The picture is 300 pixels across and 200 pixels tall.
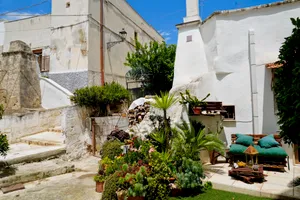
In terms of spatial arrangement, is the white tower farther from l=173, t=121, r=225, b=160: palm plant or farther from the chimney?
l=173, t=121, r=225, b=160: palm plant

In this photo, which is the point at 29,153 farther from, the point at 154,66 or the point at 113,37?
the point at 113,37

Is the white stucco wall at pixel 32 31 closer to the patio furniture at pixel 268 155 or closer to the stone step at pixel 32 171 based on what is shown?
the stone step at pixel 32 171

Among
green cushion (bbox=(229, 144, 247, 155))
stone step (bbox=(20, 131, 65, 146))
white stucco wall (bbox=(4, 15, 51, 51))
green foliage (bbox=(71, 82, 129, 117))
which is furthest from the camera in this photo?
white stucco wall (bbox=(4, 15, 51, 51))

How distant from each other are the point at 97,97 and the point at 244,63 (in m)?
6.30

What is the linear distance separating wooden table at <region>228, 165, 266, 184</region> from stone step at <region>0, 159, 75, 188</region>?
5.30 meters

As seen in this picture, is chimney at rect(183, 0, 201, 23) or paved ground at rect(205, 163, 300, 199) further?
chimney at rect(183, 0, 201, 23)

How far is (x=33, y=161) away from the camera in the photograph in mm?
6848

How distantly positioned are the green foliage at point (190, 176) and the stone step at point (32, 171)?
4059 mm

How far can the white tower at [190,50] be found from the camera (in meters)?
8.88

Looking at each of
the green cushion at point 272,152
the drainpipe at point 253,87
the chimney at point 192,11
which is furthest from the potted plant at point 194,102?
the chimney at point 192,11

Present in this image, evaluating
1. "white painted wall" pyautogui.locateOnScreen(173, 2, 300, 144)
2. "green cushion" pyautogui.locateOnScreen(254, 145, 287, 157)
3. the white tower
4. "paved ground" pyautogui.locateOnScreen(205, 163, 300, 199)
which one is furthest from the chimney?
"paved ground" pyautogui.locateOnScreen(205, 163, 300, 199)

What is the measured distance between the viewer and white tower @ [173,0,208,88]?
888 cm

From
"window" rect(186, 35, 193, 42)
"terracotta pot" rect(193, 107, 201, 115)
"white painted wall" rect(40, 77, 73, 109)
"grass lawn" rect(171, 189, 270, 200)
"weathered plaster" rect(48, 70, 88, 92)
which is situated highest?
"window" rect(186, 35, 193, 42)

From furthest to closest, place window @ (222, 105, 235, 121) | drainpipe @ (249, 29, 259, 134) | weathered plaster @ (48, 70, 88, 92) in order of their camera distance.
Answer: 1. weathered plaster @ (48, 70, 88, 92)
2. window @ (222, 105, 235, 121)
3. drainpipe @ (249, 29, 259, 134)
